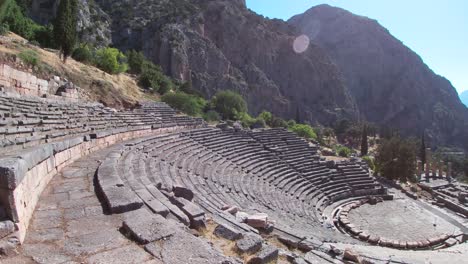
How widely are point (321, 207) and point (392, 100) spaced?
124 metres

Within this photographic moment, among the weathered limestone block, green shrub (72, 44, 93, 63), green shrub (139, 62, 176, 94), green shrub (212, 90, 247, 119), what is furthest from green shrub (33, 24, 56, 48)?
the weathered limestone block

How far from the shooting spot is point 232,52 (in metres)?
86.7

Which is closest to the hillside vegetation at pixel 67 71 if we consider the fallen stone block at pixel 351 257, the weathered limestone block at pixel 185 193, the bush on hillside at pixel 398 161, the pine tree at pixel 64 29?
the pine tree at pixel 64 29

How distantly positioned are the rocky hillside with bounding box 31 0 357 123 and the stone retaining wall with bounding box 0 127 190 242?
50.7 meters

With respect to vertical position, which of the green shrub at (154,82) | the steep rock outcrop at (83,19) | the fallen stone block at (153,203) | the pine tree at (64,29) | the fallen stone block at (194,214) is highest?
the steep rock outcrop at (83,19)

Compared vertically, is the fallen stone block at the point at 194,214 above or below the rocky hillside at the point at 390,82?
below

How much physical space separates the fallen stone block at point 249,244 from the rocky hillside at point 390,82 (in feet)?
424

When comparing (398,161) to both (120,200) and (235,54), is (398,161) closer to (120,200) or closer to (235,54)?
(120,200)

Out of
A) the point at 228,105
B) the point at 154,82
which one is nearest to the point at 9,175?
the point at 154,82

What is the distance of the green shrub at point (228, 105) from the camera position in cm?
4666

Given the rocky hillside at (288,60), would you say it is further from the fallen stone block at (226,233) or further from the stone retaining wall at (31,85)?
the fallen stone block at (226,233)

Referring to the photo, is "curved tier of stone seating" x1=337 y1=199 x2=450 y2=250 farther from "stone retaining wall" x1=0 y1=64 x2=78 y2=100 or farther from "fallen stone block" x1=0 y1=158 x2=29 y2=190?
"stone retaining wall" x1=0 y1=64 x2=78 y2=100

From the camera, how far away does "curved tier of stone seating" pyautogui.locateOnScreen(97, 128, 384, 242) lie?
534cm

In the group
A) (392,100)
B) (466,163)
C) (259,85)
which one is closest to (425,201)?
(466,163)
